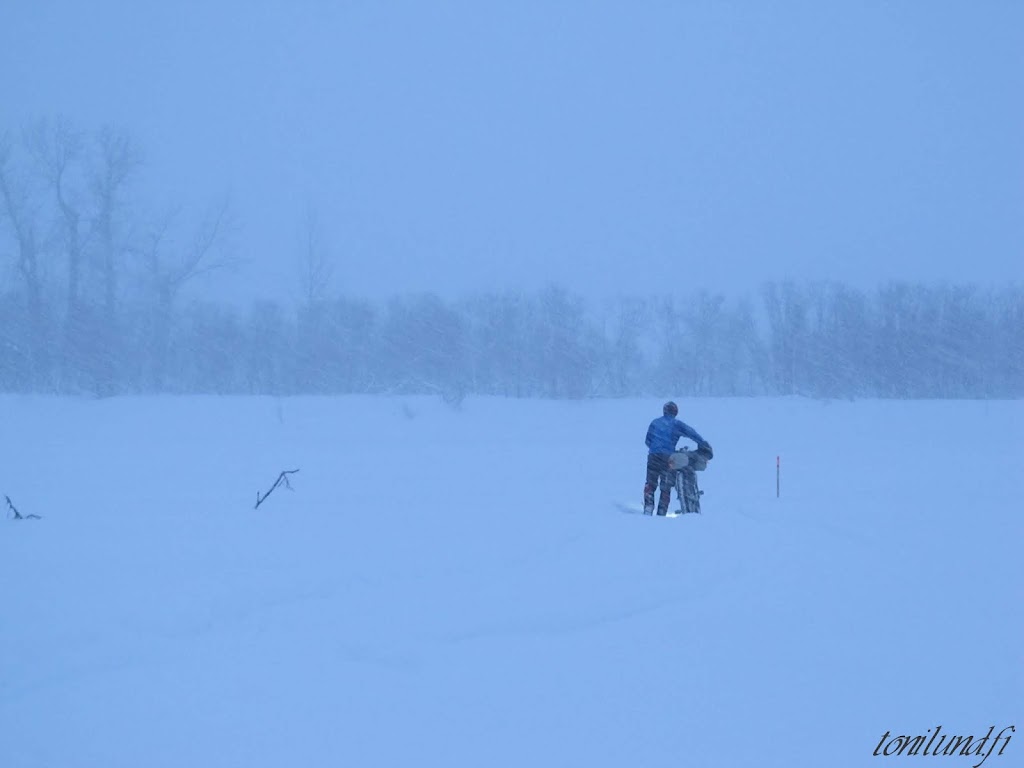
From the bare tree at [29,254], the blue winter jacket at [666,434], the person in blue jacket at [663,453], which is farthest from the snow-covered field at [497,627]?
the bare tree at [29,254]

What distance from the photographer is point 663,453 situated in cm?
1145

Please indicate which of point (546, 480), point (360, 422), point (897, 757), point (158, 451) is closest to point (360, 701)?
point (897, 757)

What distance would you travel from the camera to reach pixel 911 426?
3059cm

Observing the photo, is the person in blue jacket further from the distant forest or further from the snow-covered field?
the distant forest

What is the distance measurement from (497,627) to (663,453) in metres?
5.85

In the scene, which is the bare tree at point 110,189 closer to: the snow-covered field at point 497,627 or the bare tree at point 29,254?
the bare tree at point 29,254

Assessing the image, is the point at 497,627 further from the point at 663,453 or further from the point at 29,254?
the point at 29,254

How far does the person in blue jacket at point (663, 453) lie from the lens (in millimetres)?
11383

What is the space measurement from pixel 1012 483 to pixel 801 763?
1376 cm

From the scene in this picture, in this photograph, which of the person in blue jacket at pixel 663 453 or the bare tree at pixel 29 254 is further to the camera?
the bare tree at pixel 29 254

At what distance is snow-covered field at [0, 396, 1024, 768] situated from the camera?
435 cm

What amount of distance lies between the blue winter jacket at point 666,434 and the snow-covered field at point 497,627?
1.10m

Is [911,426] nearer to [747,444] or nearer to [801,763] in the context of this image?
[747,444]

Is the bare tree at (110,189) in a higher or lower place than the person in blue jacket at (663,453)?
higher
